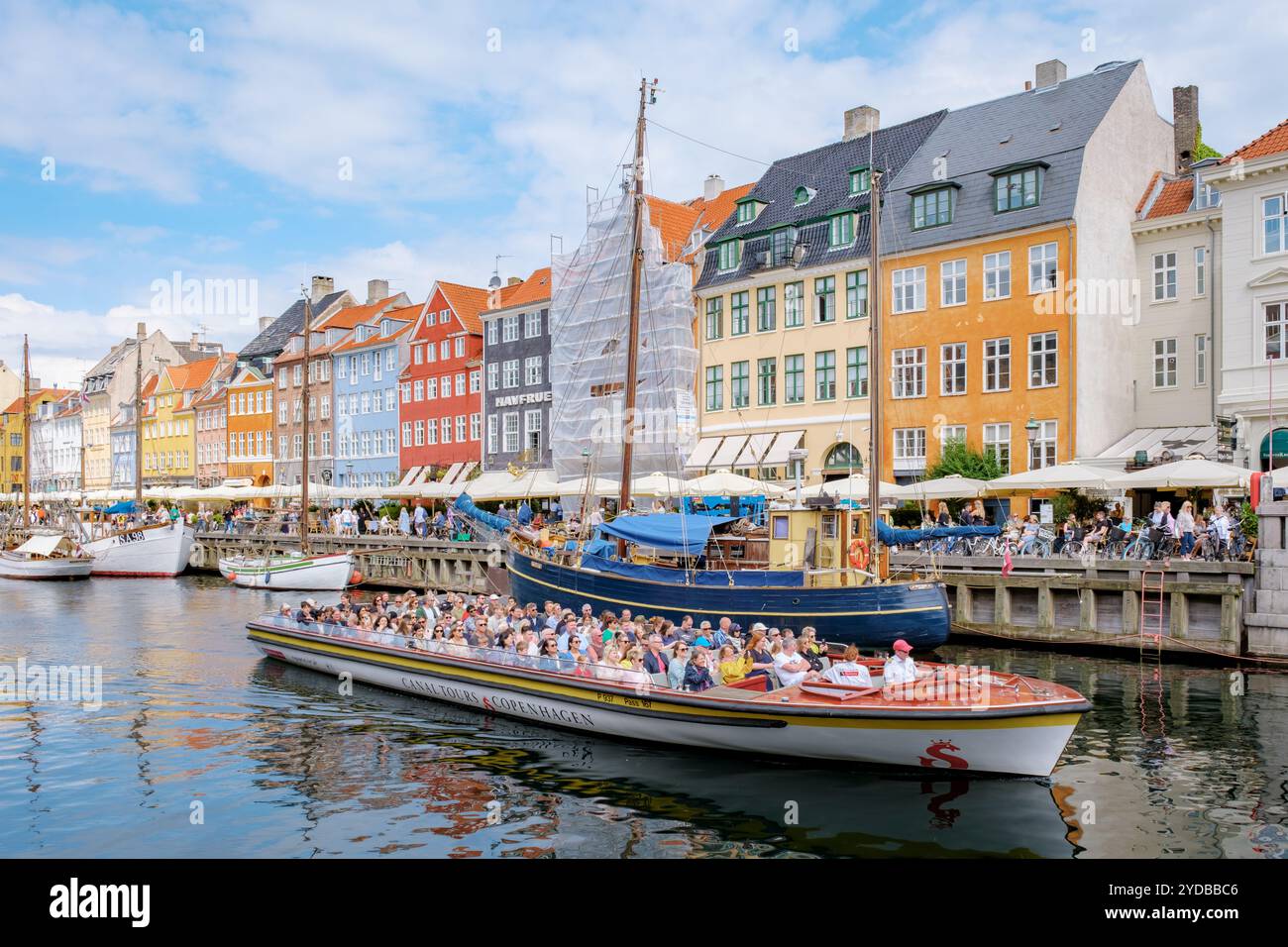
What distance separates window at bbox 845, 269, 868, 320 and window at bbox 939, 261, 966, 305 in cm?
291

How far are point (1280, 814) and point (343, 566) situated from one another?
→ 35.8 metres

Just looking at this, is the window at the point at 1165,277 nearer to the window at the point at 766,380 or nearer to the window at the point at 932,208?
the window at the point at 932,208

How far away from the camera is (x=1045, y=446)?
36594 mm

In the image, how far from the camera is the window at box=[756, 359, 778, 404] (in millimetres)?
44656

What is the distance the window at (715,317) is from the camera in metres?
47.2

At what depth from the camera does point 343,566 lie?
4256 centimetres

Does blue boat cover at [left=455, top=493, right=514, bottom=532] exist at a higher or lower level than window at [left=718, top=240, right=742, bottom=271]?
lower

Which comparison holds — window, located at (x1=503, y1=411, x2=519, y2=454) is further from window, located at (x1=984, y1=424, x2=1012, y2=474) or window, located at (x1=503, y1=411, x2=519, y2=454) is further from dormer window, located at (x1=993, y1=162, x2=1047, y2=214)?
dormer window, located at (x1=993, y1=162, x2=1047, y2=214)

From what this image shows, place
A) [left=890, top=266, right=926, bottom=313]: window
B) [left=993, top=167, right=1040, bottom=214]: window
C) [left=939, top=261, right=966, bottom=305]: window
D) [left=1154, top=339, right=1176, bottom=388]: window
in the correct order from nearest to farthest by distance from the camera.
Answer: [left=1154, top=339, right=1176, bottom=388]: window
[left=993, top=167, right=1040, bottom=214]: window
[left=939, top=261, right=966, bottom=305]: window
[left=890, top=266, right=926, bottom=313]: window

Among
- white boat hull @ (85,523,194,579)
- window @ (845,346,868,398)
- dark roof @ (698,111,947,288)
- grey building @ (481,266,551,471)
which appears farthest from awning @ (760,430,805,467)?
white boat hull @ (85,523,194,579)

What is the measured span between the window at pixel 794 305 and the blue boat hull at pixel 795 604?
20264mm
